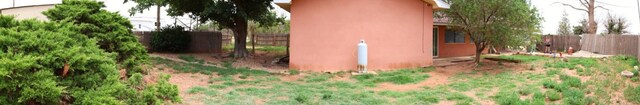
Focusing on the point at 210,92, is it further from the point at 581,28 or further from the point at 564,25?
the point at 564,25

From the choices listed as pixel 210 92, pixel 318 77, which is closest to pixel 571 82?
pixel 318 77

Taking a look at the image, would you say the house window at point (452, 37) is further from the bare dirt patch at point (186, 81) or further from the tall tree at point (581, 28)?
the tall tree at point (581, 28)

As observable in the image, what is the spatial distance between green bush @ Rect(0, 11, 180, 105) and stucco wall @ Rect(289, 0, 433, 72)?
333 inches

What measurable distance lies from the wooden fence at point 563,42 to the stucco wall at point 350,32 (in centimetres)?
1212

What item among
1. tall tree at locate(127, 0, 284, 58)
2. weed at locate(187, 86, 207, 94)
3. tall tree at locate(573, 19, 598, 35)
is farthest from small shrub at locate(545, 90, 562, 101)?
tall tree at locate(573, 19, 598, 35)

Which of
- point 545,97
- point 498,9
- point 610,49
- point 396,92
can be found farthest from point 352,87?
point 610,49

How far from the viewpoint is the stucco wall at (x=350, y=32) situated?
13641mm

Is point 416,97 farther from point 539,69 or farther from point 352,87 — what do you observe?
point 539,69

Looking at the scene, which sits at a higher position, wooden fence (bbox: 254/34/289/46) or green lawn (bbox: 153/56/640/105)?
wooden fence (bbox: 254/34/289/46)

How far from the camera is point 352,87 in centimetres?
1016

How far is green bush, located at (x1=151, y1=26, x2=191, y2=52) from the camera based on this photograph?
795 inches

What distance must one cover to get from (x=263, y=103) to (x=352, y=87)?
2736 mm

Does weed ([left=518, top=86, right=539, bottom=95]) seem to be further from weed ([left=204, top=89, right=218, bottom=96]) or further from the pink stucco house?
weed ([left=204, top=89, right=218, bottom=96])

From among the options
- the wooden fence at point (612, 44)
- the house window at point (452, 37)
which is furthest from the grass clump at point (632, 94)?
the house window at point (452, 37)
